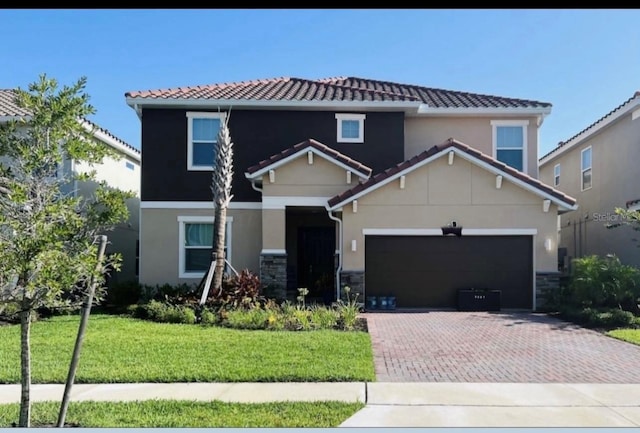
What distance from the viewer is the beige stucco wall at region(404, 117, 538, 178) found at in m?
16.9

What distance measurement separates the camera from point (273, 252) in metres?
15.1

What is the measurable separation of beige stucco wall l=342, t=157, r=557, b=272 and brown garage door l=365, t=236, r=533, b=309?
0.48 metres

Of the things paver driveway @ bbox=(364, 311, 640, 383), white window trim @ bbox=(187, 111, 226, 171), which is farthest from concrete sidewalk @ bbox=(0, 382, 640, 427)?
white window trim @ bbox=(187, 111, 226, 171)

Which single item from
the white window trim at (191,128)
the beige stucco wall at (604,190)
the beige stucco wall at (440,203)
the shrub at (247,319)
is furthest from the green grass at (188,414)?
the beige stucco wall at (604,190)

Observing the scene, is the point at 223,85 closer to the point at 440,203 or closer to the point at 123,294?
the point at 123,294

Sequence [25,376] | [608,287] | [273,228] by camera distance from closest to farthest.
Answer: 1. [25,376]
2. [608,287]
3. [273,228]

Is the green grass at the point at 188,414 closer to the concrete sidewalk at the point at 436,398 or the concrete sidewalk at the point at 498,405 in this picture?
the concrete sidewalk at the point at 436,398

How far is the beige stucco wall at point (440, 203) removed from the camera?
14328 millimetres

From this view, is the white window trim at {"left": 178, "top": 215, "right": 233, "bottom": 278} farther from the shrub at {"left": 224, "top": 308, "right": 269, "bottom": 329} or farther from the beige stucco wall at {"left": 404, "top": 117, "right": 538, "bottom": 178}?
the beige stucco wall at {"left": 404, "top": 117, "right": 538, "bottom": 178}

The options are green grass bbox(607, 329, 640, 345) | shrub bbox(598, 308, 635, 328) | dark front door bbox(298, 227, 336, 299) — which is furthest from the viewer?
dark front door bbox(298, 227, 336, 299)

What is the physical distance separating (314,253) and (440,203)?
17.2 feet

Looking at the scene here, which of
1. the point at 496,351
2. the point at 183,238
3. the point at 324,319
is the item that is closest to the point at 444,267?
the point at 324,319

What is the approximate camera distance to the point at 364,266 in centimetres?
1435

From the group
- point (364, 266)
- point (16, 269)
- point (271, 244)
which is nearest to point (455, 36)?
point (16, 269)
